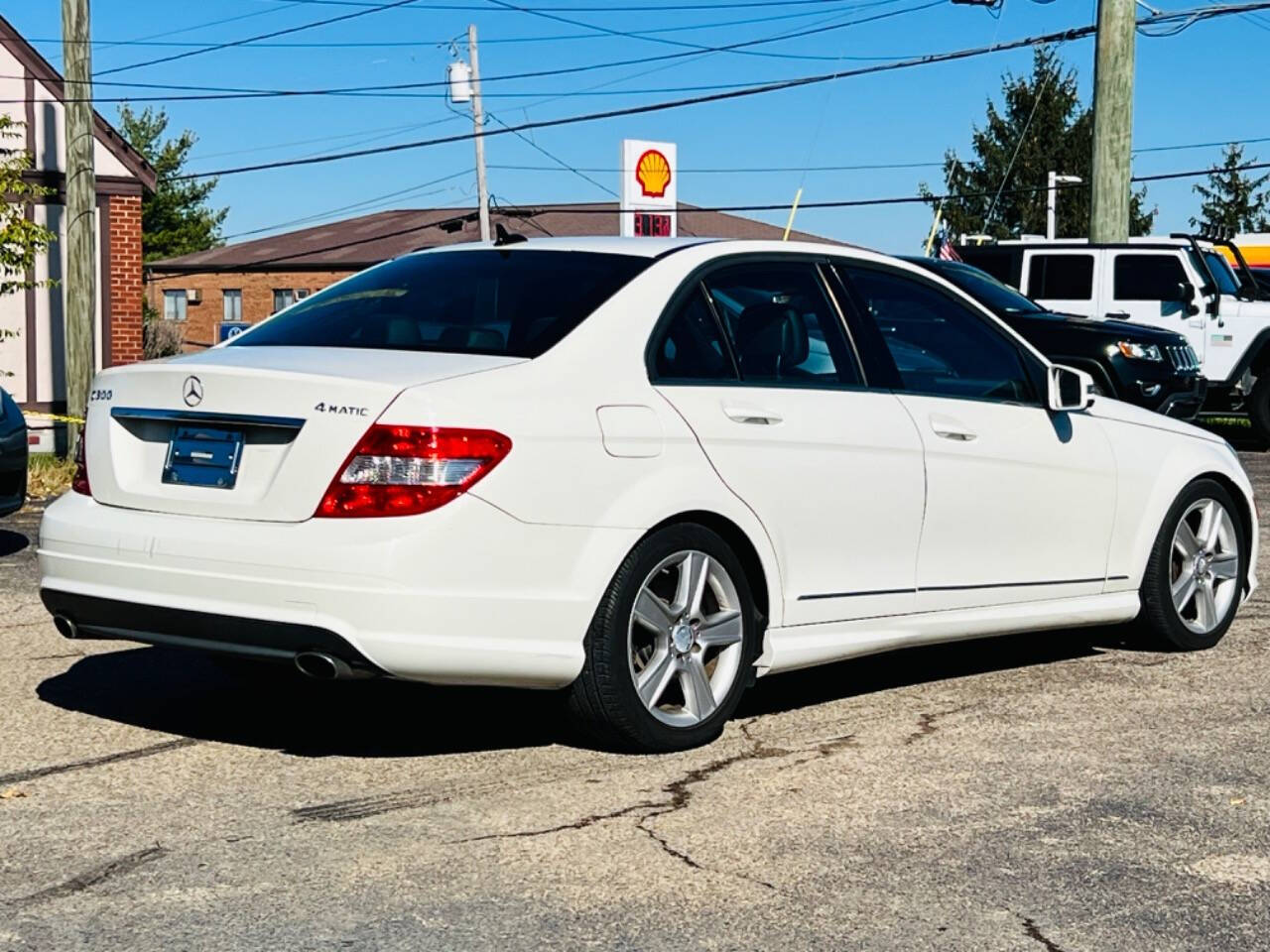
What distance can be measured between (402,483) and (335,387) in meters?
0.34

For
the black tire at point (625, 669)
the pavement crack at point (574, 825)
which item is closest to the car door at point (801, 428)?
the black tire at point (625, 669)

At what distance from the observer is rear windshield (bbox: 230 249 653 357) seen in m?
5.77

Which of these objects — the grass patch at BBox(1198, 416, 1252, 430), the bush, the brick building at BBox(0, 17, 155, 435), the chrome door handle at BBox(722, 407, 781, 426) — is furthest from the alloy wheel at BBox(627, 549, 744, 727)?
the bush

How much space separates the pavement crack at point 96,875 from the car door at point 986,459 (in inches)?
113

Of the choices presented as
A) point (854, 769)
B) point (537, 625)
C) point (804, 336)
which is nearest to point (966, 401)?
point (804, 336)

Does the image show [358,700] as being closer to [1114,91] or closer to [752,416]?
[752,416]

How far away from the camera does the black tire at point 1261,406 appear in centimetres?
1962

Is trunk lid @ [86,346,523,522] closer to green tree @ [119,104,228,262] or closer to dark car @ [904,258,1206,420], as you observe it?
dark car @ [904,258,1206,420]

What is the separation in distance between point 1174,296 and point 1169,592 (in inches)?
492

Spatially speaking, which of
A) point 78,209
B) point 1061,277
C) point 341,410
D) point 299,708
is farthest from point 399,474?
point 1061,277

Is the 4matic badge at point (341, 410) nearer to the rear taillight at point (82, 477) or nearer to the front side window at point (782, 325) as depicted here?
the rear taillight at point (82, 477)

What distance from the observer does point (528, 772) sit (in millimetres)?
5516

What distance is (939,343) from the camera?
695cm

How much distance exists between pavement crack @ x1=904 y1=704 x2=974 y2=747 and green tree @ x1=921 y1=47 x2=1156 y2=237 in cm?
5617
